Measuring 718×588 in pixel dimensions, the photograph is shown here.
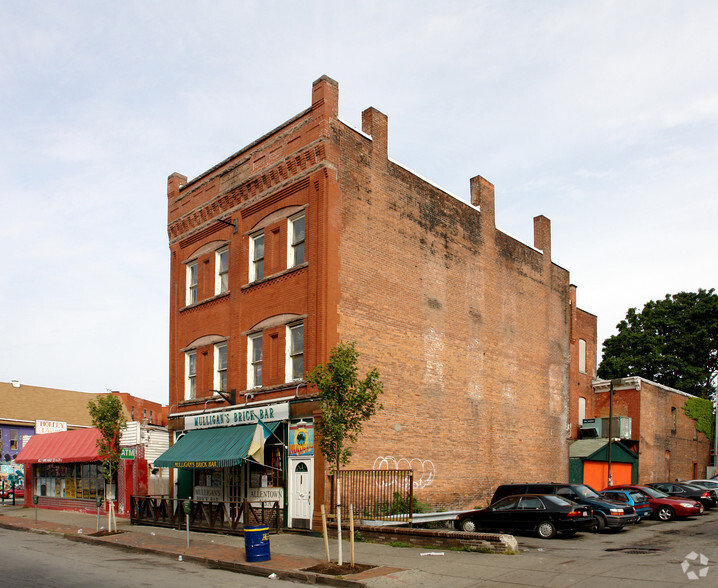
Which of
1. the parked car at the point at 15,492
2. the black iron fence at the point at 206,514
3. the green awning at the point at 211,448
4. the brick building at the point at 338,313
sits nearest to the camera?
the black iron fence at the point at 206,514

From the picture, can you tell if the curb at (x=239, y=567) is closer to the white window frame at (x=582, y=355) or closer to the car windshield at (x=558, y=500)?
the car windshield at (x=558, y=500)

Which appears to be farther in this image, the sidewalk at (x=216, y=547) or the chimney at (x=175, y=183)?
the chimney at (x=175, y=183)

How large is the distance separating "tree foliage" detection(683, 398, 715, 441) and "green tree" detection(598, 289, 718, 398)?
10626mm

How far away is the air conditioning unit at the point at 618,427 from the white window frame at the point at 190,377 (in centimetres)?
2148

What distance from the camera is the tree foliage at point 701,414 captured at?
45.8m

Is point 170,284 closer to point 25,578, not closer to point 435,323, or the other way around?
point 435,323

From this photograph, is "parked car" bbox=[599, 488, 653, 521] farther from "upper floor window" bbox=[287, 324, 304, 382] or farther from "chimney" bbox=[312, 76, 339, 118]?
"chimney" bbox=[312, 76, 339, 118]

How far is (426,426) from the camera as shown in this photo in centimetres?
2473

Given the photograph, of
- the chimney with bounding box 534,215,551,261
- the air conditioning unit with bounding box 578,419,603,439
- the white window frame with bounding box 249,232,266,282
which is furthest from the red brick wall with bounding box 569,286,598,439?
the white window frame with bounding box 249,232,266,282

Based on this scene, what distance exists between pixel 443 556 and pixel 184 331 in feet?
51.3

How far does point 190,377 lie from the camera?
2777 centimetres

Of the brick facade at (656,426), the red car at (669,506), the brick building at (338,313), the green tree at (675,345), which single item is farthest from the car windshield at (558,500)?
the green tree at (675,345)

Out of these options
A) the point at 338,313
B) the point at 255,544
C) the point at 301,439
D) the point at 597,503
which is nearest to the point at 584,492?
the point at 597,503

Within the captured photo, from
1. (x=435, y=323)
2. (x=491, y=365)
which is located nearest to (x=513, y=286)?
(x=491, y=365)
